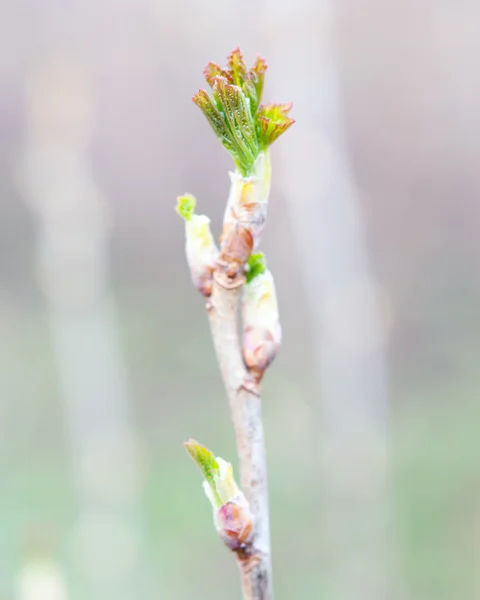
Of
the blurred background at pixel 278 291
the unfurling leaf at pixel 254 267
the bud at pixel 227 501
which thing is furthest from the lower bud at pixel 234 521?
the blurred background at pixel 278 291

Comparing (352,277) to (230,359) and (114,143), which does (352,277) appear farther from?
(230,359)

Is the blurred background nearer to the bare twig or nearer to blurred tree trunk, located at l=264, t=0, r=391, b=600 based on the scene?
blurred tree trunk, located at l=264, t=0, r=391, b=600

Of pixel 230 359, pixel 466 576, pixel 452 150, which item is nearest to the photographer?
pixel 230 359

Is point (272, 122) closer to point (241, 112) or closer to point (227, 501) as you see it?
point (241, 112)

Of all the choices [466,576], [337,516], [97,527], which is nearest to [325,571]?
[337,516]

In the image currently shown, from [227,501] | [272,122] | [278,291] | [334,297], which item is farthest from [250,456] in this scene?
[278,291]

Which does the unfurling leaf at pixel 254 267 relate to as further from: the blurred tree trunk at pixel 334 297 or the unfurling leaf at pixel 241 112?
the blurred tree trunk at pixel 334 297
